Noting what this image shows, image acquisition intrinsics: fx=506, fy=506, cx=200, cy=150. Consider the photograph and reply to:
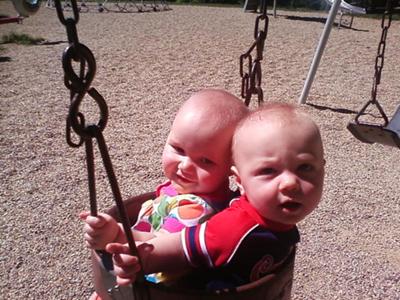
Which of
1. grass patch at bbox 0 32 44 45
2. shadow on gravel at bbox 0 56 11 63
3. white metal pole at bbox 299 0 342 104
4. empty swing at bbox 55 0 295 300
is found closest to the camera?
empty swing at bbox 55 0 295 300

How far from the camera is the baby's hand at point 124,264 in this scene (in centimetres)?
67

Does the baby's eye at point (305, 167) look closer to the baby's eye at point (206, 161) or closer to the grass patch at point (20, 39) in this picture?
the baby's eye at point (206, 161)

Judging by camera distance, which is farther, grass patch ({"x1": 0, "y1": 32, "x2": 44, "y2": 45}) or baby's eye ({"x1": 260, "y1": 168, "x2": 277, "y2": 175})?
grass patch ({"x1": 0, "y1": 32, "x2": 44, "y2": 45})

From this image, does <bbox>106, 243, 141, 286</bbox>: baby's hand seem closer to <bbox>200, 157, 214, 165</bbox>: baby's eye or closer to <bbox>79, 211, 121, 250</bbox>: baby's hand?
<bbox>79, 211, 121, 250</bbox>: baby's hand

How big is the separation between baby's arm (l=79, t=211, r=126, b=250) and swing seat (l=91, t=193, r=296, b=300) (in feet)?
0.07

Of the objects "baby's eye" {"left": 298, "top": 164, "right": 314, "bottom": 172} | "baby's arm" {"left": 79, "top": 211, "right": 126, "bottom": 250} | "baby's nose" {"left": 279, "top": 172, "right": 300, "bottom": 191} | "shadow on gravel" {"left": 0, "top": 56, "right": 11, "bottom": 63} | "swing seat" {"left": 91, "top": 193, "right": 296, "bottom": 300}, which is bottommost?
"shadow on gravel" {"left": 0, "top": 56, "right": 11, "bottom": 63}

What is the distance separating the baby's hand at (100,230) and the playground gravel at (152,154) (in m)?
0.62

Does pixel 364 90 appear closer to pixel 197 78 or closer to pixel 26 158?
pixel 197 78

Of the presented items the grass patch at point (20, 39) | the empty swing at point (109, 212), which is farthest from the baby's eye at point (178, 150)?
the grass patch at point (20, 39)

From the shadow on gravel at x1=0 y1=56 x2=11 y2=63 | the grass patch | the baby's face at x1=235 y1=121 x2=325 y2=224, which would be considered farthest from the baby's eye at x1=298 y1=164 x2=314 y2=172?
the grass patch

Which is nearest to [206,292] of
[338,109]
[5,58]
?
[338,109]

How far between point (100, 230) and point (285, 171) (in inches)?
11.3

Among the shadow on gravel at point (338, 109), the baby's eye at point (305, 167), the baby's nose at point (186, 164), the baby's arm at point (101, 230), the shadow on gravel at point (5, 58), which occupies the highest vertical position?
the baby's eye at point (305, 167)

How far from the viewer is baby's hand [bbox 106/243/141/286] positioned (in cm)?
67
